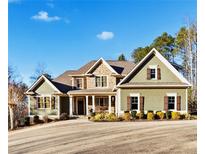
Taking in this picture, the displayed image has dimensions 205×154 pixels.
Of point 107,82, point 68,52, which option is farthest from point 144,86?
point 68,52

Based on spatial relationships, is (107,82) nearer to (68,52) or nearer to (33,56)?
(68,52)

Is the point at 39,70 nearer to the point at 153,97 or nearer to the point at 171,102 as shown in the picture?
the point at 153,97

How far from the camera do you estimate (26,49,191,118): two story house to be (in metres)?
16.7

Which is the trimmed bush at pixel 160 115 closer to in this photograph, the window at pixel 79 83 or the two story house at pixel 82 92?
the two story house at pixel 82 92

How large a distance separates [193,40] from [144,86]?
21.7 feet

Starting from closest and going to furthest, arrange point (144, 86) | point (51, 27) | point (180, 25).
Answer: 1. point (144, 86)
2. point (51, 27)
3. point (180, 25)

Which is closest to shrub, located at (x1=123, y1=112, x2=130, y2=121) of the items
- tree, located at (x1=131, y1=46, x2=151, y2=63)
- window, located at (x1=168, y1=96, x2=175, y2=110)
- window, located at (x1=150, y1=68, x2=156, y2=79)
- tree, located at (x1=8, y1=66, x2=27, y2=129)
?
window, located at (x1=168, y1=96, x2=175, y2=110)

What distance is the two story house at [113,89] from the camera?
1673 cm

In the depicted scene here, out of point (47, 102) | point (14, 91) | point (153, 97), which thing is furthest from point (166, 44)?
point (14, 91)

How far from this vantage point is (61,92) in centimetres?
1956

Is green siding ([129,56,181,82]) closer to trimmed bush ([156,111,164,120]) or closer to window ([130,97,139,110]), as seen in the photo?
window ([130,97,139,110])

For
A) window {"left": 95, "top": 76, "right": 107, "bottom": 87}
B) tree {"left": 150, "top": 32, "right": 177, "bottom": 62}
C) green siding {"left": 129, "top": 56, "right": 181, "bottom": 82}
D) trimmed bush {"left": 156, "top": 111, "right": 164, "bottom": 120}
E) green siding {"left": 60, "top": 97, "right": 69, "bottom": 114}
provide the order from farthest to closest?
1. tree {"left": 150, "top": 32, "right": 177, "bottom": 62}
2. green siding {"left": 60, "top": 97, "right": 69, "bottom": 114}
3. window {"left": 95, "top": 76, "right": 107, "bottom": 87}
4. green siding {"left": 129, "top": 56, "right": 181, "bottom": 82}
5. trimmed bush {"left": 156, "top": 111, "right": 164, "bottom": 120}
